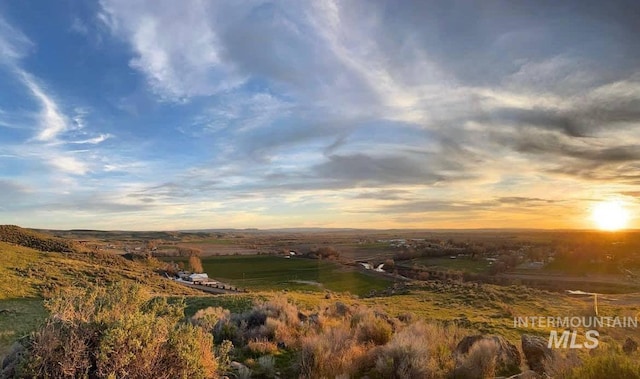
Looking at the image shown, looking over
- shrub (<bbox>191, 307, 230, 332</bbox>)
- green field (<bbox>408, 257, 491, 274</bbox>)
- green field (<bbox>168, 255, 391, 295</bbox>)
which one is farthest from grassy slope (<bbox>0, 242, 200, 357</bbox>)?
green field (<bbox>408, 257, 491, 274</bbox>)

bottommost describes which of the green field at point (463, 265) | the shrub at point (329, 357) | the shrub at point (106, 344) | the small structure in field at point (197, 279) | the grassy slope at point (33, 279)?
the small structure in field at point (197, 279)

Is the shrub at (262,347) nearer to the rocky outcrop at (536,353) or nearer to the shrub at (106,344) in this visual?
the shrub at (106,344)

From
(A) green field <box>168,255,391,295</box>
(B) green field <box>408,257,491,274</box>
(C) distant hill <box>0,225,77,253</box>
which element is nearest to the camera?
(C) distant hill <box>0,225,77,253</box>

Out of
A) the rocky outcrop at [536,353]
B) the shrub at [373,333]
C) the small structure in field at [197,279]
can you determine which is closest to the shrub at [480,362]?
the rocky outcrop at [536,353]

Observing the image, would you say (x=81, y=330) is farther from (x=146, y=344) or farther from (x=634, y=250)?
(x=634, y=250)

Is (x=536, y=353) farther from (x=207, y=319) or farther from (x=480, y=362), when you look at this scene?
(x=207, y=319)

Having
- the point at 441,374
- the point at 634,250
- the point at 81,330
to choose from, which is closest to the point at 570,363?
the point at 441,374

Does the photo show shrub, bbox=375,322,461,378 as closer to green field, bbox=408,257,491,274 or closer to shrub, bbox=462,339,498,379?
shrub, bbox=462,339,498,379
